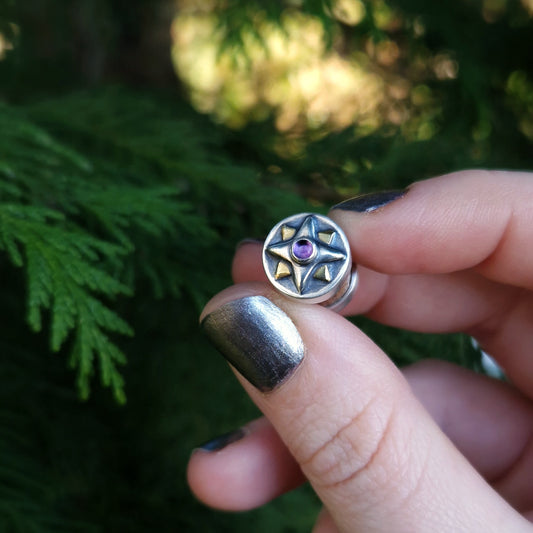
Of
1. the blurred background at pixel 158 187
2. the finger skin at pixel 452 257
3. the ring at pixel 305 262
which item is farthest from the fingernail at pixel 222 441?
the ring at pixel 305 262

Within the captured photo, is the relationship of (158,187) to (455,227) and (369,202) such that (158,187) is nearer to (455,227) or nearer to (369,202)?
(369,202)

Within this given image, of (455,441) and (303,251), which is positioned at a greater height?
(303,251)

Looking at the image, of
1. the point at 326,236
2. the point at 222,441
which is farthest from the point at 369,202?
the point at 222,441

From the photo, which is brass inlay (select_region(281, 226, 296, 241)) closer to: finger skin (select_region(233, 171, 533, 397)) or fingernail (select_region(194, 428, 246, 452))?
finger skin (select_region(233, 171, 533, 397))

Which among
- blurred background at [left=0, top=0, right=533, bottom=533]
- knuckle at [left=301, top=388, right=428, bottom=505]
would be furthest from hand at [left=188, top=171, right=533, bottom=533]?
blurred background at [left=0, top=0, right=533, bottom=533]

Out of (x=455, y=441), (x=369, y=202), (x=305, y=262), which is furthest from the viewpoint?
(x=455, y=441)

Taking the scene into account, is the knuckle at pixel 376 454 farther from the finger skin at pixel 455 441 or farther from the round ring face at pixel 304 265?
the finger skin at pixel 455 441
